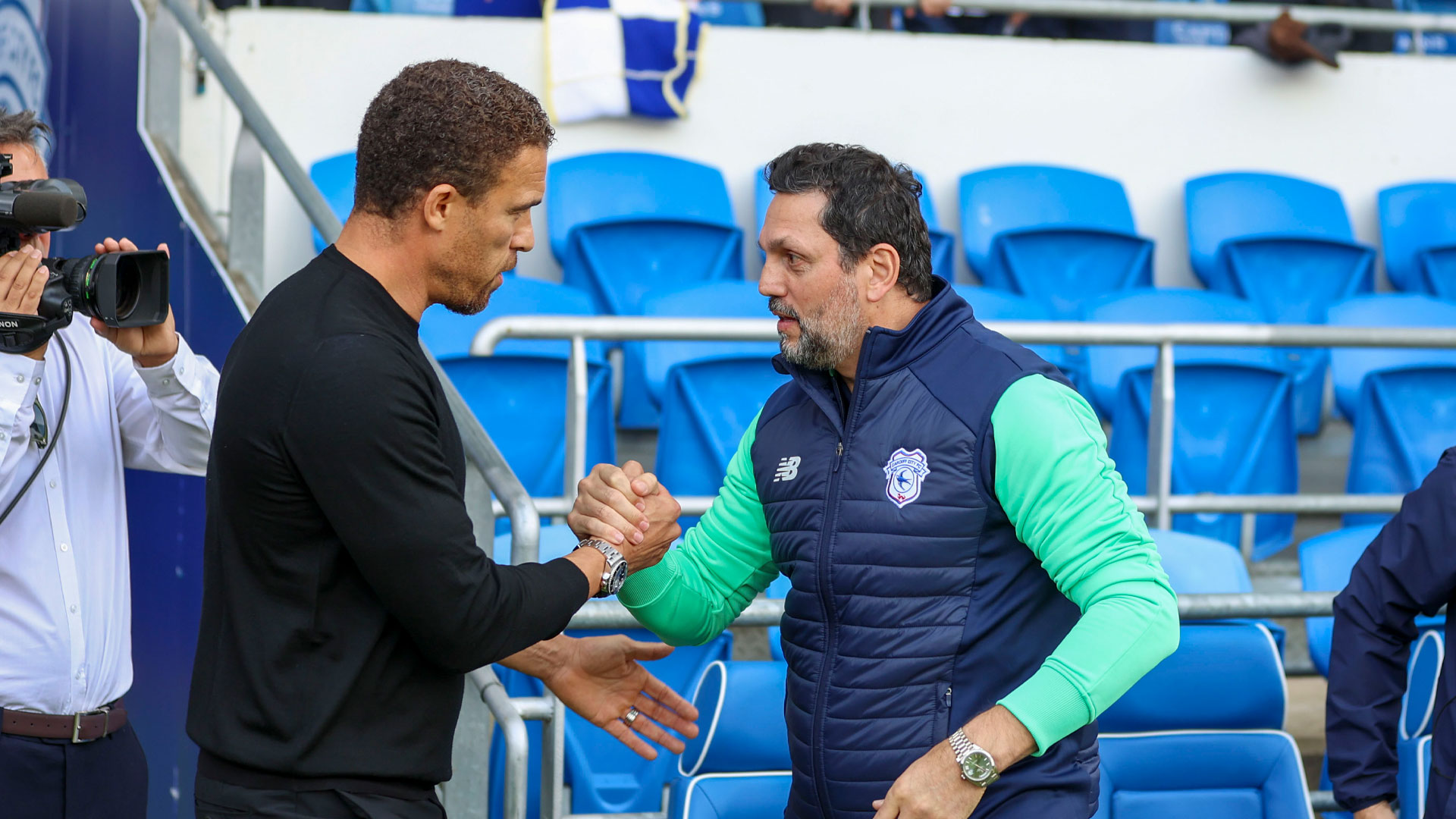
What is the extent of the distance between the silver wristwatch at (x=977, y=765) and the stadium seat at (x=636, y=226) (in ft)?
9.53

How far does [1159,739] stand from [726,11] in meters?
4.13

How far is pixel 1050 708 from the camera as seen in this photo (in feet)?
5.70

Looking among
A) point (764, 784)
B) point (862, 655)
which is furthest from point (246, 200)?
point (862, 655)

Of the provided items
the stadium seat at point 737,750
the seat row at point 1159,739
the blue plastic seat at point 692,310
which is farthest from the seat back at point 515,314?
the stadium seat at point 737,750

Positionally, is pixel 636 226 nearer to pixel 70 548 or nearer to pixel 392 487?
pixel 70 548

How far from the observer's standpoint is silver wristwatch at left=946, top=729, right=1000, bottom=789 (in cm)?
173

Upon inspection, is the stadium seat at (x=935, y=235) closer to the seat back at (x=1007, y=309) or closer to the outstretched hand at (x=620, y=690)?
the seat back at (x=1007, y=309)

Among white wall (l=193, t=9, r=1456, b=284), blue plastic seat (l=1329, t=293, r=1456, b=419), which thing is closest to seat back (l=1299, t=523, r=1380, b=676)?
blue plastic seat (l=1329, t=293, r=1456, b=419)

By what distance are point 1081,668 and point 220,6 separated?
4.02m

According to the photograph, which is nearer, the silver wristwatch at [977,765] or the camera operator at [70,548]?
the silver wristwatch at [977,765]

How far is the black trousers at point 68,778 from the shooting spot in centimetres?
202

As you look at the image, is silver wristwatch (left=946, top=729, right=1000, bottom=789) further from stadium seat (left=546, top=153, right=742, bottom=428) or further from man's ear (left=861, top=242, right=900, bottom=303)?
stadium seat (left=546, top=153, right=742, bottom=428)

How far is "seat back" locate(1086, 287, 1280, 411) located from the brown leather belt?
317 centimetres

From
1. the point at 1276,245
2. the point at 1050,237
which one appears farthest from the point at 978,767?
the point at 1276,245
